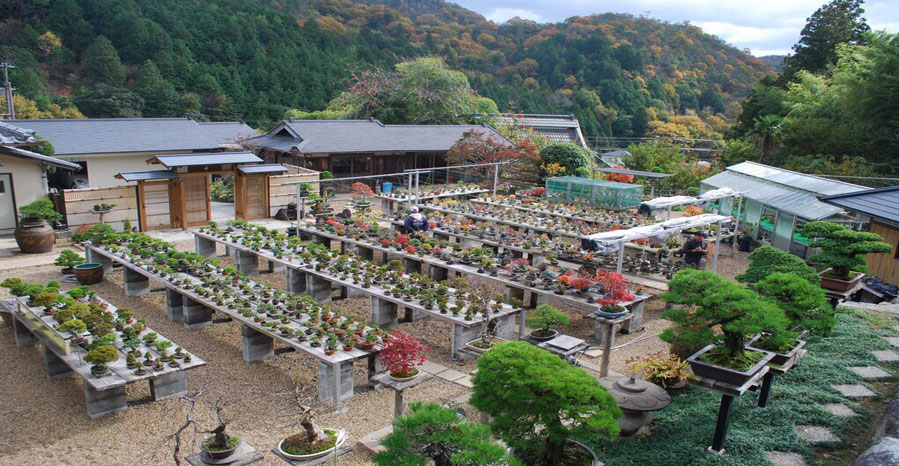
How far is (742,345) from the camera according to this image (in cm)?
702

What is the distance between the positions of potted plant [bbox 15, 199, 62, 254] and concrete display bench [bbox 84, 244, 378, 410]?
3.47 metres

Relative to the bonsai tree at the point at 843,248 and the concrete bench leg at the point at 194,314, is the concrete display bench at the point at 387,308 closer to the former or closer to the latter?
the concrete bench leg at the point at 194,314

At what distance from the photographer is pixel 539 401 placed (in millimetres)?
5578

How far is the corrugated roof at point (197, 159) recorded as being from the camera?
18766 millimetres

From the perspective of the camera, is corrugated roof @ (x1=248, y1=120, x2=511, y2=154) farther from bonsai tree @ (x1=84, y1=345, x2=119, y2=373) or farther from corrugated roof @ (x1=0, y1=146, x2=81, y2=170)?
bonsai tree @ (x1=84, y1=345, x2=119, y2=373)

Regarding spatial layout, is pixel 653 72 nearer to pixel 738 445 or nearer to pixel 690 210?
pixel 690 210

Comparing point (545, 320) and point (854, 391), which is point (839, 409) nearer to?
point (854, 391)

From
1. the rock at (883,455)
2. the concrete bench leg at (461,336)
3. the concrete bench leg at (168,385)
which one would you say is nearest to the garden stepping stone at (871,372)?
the rock at (883,455)

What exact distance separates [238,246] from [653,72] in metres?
63.2

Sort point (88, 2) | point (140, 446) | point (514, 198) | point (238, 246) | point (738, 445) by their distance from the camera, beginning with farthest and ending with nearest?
point (88, 2)
point (514, 198)
point (238, 246)
point (140, 446)
point (738, 445)

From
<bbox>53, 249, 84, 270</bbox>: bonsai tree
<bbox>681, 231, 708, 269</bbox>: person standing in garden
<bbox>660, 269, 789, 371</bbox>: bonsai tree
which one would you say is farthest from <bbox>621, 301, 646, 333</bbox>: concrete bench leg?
<bbox>53, 249, 84, 270</bbox>: bonsai tree

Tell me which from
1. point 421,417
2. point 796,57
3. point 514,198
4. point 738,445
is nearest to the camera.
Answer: point 421,417

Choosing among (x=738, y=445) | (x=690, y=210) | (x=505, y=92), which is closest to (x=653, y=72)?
(x=505, y=92)

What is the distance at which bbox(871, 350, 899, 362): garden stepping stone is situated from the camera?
9.42 meters
